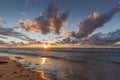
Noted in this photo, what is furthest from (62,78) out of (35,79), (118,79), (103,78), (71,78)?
(118,79)

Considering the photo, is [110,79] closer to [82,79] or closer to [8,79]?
[82,79]

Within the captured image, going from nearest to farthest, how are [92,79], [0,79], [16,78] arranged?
[0,79], [16,78], [92,79]

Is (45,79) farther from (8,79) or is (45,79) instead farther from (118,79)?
(118,79)

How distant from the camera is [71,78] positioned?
1421 inches

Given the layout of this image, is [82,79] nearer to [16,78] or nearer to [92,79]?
[92,79]

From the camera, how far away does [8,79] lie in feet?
104

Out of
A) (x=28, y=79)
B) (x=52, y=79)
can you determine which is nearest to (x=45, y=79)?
(x=52, y=79)

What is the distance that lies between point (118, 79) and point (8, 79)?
21283 mm

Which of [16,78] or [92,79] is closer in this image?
[16,78]

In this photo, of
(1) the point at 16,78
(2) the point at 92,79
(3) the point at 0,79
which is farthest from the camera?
(2) the point at 92,79

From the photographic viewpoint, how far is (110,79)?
119 ft

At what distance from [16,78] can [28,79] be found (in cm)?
226

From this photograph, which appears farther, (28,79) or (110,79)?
(110,79)

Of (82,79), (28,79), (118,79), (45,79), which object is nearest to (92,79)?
(82,79)
